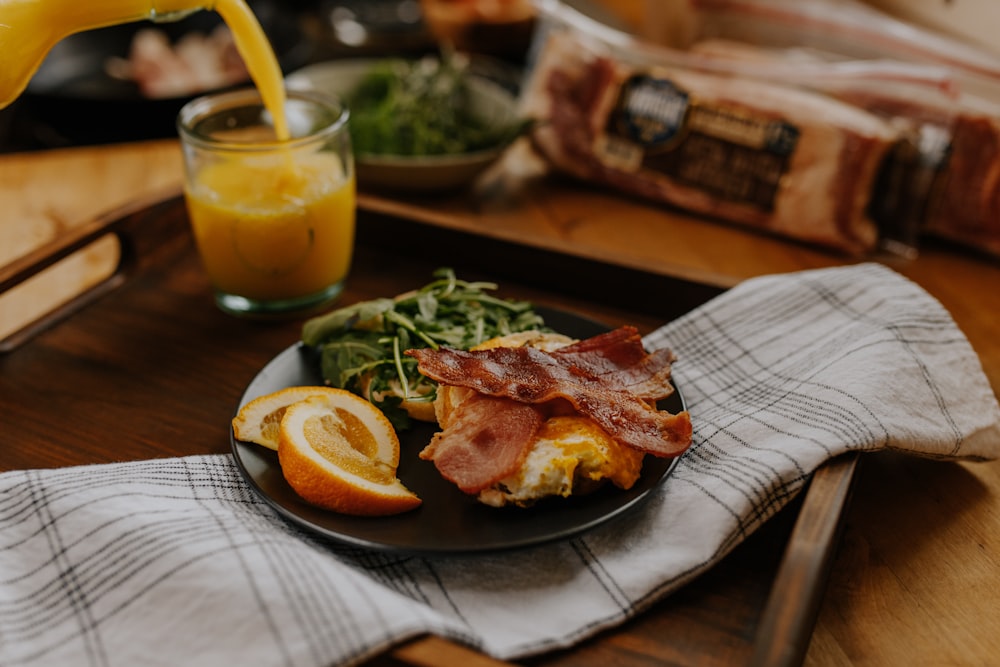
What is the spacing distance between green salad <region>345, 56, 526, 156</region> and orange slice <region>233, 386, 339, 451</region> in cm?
125

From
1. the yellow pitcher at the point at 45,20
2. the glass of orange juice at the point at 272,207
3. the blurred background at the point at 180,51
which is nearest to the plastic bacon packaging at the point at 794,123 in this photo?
the blurred background at the point at 180,51

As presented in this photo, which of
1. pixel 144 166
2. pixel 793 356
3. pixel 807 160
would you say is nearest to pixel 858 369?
pixel 793 356

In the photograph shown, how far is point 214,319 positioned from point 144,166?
42.0 inches

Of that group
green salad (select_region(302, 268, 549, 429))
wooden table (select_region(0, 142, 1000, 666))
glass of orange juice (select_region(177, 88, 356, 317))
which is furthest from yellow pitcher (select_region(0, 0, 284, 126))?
green salad (select_region(302, 268, 549, 429))

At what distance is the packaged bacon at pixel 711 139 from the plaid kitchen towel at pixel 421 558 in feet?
2.35

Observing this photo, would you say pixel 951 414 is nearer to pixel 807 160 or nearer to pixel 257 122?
pixel 807 160

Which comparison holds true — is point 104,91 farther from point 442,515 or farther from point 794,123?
point 442,515

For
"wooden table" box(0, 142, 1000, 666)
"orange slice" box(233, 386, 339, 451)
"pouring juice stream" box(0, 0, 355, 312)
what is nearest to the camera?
"wooden table" box(0, 142, 1000, 666)

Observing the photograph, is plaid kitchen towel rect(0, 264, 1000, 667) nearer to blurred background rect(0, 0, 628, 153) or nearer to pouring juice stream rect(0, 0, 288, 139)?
pouring juice stream rect(0, 0, 288, 139)

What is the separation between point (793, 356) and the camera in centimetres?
151

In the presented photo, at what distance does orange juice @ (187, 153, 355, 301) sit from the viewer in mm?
1654

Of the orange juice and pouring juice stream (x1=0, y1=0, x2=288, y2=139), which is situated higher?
pouring juice stream (x1=0, y1=0, x2=288, y2=139)

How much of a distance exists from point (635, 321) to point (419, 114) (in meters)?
1.05

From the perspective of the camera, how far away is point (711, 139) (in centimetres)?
229
